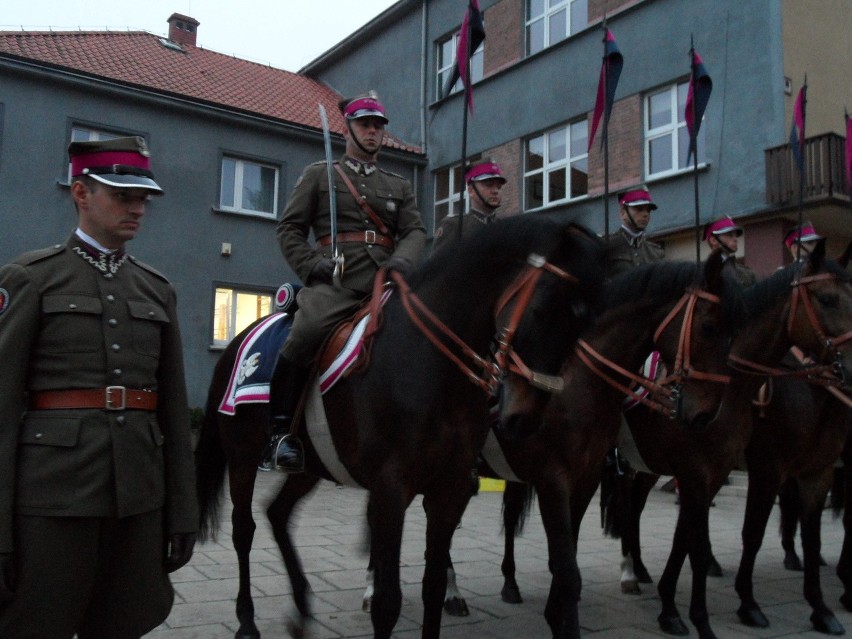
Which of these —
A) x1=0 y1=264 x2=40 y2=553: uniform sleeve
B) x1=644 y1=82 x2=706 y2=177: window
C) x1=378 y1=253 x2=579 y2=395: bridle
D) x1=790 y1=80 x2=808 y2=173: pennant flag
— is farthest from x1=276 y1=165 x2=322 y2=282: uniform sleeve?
x1=644 y1=82 x2=706 y2=177: window

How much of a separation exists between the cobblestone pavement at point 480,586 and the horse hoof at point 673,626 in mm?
51

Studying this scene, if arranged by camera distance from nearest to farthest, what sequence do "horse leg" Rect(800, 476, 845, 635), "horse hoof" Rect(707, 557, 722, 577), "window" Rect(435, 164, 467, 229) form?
"horse leg" Rect(800, 476, 845, 635)
"horse hoof" Rect(707, 557, 722, 577)
"window" Rect(435, 164, 467, 229)

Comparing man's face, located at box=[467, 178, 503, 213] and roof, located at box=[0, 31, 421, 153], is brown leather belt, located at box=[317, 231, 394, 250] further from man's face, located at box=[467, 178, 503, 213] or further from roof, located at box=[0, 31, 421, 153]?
roof, located at box=[0, 31, 421, 153]

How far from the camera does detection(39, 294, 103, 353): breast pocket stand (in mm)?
2371

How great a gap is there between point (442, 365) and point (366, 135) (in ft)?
5.21

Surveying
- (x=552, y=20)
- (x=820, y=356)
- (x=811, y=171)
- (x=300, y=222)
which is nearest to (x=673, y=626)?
(x=820, y=356)

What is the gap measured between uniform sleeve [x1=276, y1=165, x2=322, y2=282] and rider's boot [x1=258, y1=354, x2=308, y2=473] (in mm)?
565

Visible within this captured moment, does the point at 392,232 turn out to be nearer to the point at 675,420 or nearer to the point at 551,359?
the point at 551,359

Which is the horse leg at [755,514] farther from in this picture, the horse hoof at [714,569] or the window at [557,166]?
the window at [557,166]

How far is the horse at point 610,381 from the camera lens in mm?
4191

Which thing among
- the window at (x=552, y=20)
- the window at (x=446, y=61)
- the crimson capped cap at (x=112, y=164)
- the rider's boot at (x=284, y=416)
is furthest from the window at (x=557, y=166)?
the crimson capped cap at (x=112, y=164)

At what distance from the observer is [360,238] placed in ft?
13.9

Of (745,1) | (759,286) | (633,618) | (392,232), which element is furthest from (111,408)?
(745,1)

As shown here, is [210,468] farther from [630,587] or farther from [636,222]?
[636,222]
